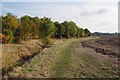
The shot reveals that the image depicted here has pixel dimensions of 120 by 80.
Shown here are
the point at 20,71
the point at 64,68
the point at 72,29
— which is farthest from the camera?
the point at 72,29

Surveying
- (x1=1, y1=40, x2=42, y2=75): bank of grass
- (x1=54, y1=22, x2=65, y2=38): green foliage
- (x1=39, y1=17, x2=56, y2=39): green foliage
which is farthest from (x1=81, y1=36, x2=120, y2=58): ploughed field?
(x1=54, y1=22, x2=65, y2=38): green foliage

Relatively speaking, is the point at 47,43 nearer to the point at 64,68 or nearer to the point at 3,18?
the point at 3,18

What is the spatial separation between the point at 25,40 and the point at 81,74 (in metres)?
54.2

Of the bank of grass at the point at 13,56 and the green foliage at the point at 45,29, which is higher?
the green foliage at the point at 45,29

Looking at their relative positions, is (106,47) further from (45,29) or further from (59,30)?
(59,30)

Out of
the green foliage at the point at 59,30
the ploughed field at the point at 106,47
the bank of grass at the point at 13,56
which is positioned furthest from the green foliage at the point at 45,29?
the green foliage at the point at 59,30

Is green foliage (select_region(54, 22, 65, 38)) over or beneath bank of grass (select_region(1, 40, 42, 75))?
over

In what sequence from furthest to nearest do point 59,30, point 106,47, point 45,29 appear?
point 59,30 → point 45,29 → point 106,47

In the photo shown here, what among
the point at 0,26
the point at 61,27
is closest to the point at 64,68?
the point at 0,26

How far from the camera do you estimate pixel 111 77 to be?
2294cm

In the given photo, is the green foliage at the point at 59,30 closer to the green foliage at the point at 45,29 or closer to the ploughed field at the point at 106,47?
the ploughed field at the point at 106,47

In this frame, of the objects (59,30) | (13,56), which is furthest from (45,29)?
(59,30)

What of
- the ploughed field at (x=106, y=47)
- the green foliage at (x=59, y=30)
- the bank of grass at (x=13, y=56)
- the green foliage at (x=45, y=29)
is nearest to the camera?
the bank of grass at (x=13, y=56)

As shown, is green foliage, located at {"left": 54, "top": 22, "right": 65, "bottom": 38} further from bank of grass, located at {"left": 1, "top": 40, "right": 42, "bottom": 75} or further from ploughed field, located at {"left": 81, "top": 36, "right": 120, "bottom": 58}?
bank of grass, located at {"left": 1, "top": 40, "right": 42, "bottom": 75}
